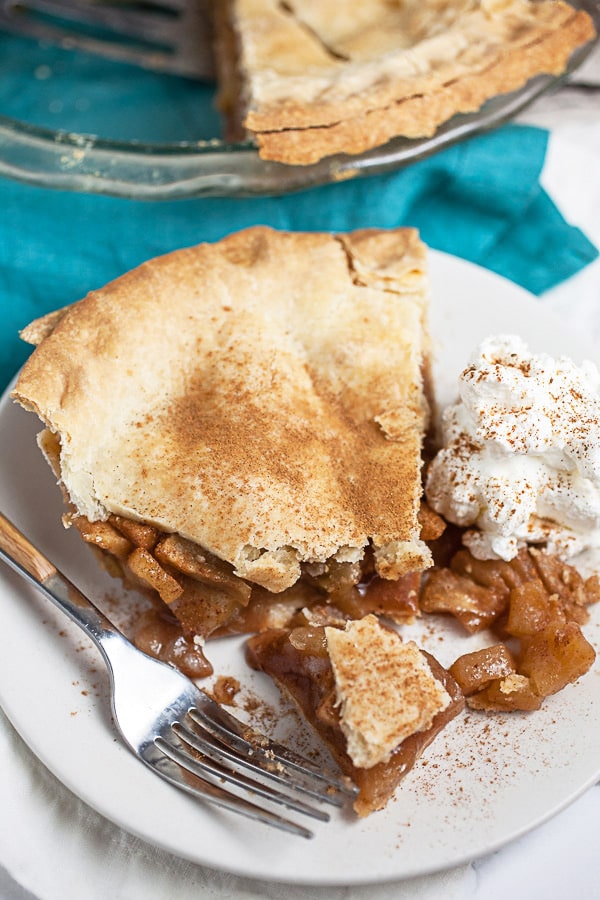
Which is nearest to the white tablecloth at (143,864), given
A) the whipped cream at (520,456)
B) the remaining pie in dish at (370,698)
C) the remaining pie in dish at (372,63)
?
the remaining pie in dish at (370,698)

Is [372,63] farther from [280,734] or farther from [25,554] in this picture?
[280,734]

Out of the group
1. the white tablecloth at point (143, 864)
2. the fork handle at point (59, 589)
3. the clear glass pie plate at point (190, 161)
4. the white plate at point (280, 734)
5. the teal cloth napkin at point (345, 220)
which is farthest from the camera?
the teal cloth napkin at point (345, 220)

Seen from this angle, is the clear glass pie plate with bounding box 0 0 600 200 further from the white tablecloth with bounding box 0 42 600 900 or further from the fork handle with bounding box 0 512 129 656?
the white tablecloth with bounding box 0 42 600 900

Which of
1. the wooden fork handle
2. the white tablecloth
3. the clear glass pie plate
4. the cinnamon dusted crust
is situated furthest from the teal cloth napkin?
the white tablecloth

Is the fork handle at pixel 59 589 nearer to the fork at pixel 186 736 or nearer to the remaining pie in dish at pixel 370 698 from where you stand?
the fork at pixel 186 736

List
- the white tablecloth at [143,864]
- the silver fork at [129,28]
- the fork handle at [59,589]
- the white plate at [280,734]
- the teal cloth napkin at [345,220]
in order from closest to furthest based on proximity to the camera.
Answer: the white plate at [280,734], the white tablecloth at [143,864], the fork handle at [59,589], the teal cloth napkin at [345,220], the silver fork at [129,28]

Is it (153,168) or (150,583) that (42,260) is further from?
(150,583)

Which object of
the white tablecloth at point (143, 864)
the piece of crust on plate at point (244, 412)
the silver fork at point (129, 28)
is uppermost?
the silver fork at point (129, 28)
